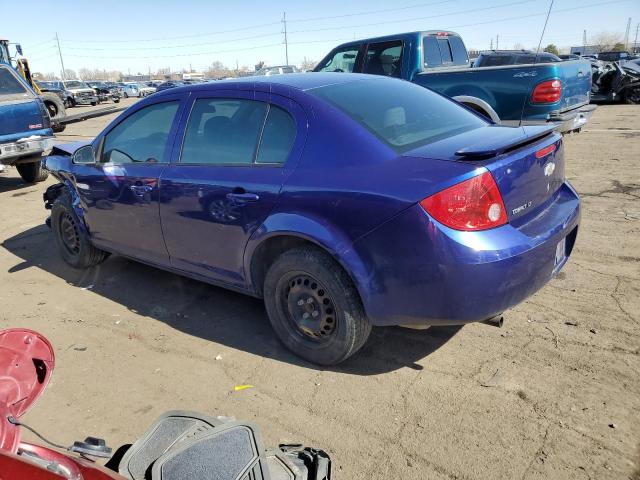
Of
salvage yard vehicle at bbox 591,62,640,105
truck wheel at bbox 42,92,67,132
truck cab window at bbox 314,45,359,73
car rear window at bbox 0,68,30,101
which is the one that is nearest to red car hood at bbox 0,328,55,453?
truck cab window at bbox 314,45,359,73

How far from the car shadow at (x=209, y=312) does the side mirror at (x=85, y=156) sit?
1.13 metres

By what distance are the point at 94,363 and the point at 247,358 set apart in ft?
3.44

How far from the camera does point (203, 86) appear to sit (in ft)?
11.9

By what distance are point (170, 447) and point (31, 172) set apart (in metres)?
9.42

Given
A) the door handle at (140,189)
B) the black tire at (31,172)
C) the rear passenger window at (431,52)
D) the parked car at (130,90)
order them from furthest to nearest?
the parked car at (130,90) → the black tire at (31,172) → the rear passenger window at (431,52) → the door handle at (140,189)

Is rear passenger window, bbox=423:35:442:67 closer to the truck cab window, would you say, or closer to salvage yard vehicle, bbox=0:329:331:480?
the truck cab window

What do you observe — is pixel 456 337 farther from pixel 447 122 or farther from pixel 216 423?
pixel 216 423

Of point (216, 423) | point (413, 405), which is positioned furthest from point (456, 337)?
point (216, 423)

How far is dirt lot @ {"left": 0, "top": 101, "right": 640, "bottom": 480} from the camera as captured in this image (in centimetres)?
235

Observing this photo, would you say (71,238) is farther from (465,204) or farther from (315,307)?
(465,204)

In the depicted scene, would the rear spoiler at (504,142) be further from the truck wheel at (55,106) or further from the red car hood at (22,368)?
the truck wheel at (55,106)

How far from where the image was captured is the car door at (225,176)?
305 cm

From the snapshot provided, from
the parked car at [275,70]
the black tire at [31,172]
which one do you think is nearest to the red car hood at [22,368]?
the black tire at [31,172]

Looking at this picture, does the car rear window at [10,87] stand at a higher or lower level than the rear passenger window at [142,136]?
higher
